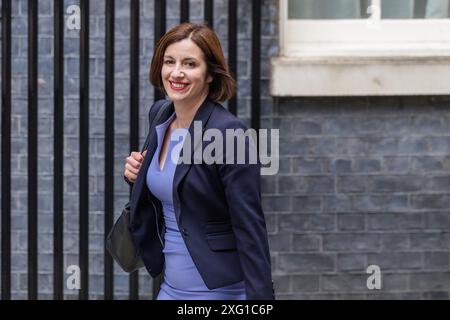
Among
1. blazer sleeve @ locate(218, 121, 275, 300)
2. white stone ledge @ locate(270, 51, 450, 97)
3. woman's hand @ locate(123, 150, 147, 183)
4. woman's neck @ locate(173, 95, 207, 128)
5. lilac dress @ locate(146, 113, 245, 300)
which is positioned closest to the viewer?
blazer sleeve @ locate(218, 121, 275, 300)

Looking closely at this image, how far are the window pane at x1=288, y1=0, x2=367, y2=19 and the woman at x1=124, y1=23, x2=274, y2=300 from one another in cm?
264

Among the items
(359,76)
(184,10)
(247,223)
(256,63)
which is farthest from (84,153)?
(247,223)

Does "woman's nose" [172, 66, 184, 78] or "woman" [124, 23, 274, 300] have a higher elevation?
"woman's nose" [172, 66, 184, 78]

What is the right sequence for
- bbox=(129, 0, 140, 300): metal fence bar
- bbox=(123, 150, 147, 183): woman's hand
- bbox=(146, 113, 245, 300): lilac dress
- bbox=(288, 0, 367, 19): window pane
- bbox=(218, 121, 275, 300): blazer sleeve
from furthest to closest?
bbox=(288, 0, 367, 19): window pane → bbox=(129, 0, 140, 300): metal fence bar → bbox=(123, 150, 147, 183): woman's hand → bbox=(146, 113, 245, 300): lilac dress → bbox=(218, 121, 275, 300): blazer sleeve

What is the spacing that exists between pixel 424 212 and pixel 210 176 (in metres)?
2.99

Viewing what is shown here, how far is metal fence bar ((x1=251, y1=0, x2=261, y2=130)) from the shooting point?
577cm

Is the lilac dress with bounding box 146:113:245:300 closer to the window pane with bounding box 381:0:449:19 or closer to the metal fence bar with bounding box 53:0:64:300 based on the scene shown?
the metal fence bar with bounding box 53:0:64:300

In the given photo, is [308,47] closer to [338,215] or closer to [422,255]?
[338,215]

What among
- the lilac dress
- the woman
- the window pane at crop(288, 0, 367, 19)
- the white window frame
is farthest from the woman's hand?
the window pane at crop(288, 0, 367, 19)

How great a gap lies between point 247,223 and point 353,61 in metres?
2.85

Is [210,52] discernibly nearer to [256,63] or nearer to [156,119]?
[156,119]

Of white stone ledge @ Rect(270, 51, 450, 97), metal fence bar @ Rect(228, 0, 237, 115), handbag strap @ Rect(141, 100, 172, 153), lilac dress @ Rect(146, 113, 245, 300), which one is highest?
metal fence bar @ Rect(228, 0, 237, 115)

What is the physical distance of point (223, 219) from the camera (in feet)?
12.2

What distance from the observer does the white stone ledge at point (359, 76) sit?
6.23 metres
